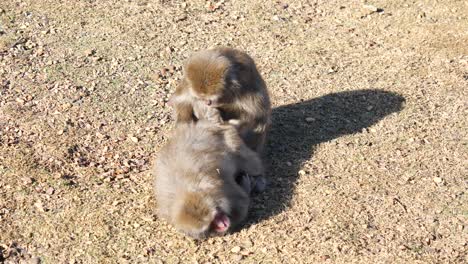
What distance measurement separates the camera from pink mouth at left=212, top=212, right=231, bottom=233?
549cm

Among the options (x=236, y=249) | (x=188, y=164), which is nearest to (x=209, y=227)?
(x=236, y=249)

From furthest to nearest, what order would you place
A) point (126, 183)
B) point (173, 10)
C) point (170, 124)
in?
1. point (173, 10)
2. point (170, 124)
3. point (126, 183)

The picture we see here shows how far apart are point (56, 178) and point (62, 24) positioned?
9.81 ft

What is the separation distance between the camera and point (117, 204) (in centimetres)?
608

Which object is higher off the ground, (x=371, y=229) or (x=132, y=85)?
(x=371, y=229)

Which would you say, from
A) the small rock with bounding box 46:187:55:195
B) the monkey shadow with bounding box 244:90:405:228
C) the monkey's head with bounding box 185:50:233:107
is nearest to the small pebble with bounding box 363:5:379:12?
the monkey shadow with bounding box 244:90:405:228

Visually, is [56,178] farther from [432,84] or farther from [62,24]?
[432,84]

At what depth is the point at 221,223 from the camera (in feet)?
18.1

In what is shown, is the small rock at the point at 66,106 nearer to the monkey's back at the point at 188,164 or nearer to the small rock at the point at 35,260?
the monkey's back at the point at 188,164

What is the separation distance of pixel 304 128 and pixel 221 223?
1769mm

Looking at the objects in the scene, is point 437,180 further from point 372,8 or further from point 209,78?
point 372,8

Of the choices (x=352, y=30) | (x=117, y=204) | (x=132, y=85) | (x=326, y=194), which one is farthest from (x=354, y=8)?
(x=117, y=204)

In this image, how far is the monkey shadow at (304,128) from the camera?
6070mm

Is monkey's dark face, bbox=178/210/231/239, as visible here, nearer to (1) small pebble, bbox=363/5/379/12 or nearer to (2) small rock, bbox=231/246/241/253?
(2) small rock, bbox=231/246/241/253
